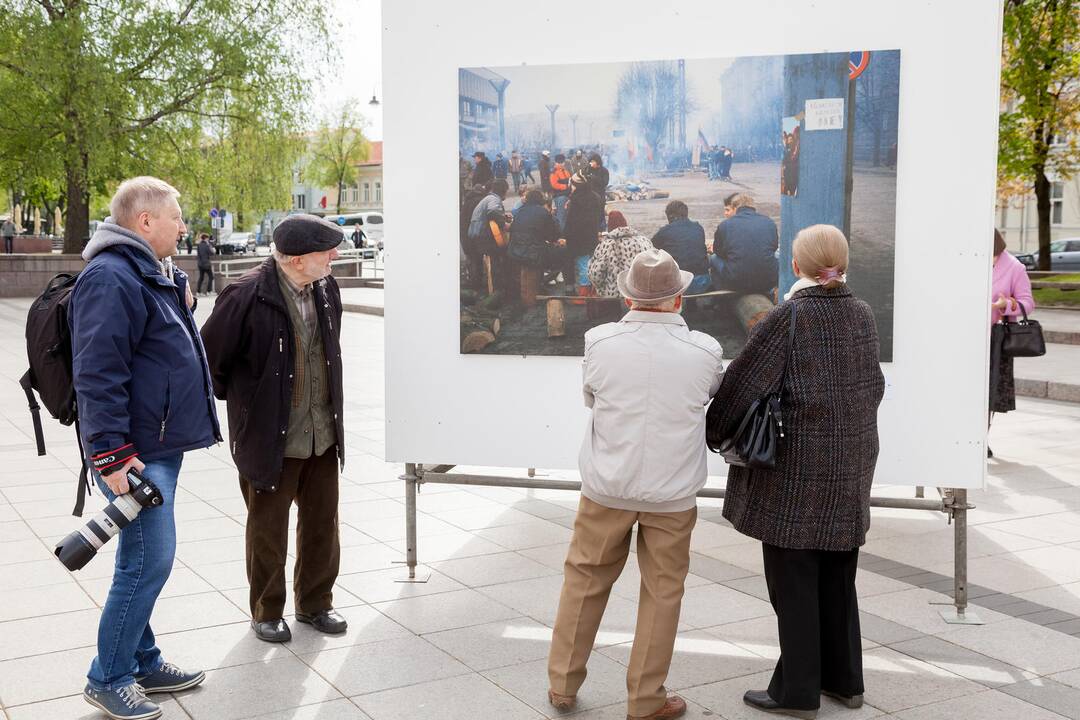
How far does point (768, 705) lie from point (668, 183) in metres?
2.35

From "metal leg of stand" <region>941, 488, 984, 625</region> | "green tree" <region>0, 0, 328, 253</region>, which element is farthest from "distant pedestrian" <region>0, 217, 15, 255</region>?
"metal leg of stand" <region>941, 488, 984, 625</region>

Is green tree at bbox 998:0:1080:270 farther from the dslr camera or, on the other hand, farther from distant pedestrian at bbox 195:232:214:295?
the dslr camera

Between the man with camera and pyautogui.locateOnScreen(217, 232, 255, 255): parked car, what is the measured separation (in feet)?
154

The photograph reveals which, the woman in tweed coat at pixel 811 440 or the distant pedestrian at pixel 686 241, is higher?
the distant pedestrian at pixel 686 241

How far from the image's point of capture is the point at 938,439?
4.87 metres

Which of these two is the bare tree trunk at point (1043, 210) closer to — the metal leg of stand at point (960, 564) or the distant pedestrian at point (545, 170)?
the metal leg of stand at point (960, 564)

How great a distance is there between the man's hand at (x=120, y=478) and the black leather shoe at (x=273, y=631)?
1256 millimetres

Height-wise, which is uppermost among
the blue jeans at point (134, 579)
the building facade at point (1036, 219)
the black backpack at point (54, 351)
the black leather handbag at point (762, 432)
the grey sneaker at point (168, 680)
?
the building facade at point (1036, 219)

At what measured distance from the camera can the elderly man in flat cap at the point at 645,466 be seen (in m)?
3.70

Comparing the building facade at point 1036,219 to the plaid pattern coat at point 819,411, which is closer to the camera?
the plaid pattern coat at point 819,411

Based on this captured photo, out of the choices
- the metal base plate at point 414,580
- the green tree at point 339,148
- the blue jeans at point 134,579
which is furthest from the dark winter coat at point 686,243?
the green tree at point 339,148

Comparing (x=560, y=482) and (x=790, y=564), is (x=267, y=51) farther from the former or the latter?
(x=790, y=564)

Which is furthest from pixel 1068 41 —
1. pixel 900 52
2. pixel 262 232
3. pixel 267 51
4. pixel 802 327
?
pixel 262 232

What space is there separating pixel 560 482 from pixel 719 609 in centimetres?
100
